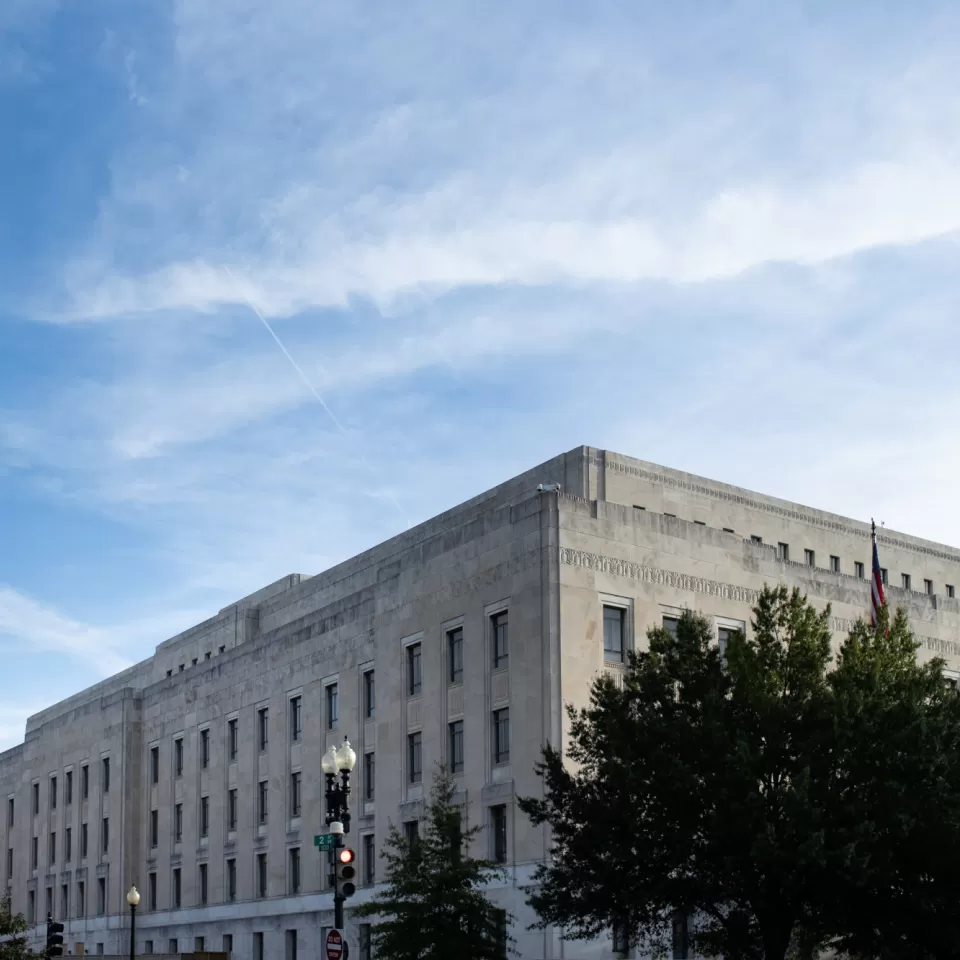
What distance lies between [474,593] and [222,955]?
1049 inches

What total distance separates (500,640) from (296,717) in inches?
726

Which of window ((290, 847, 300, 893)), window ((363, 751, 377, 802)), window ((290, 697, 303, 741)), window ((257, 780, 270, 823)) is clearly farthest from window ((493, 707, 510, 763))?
window ((257, 780, 270, 823))

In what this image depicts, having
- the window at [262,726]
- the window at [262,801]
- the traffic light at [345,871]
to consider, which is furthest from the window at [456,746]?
the traffic light at [345,871]

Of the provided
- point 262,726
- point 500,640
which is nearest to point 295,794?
point 262,726

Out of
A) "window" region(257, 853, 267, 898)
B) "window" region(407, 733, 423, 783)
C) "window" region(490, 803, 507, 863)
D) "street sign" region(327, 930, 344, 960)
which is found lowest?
"street sign" region(327, 930, 344, 960)

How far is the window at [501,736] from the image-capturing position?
53.8 metres

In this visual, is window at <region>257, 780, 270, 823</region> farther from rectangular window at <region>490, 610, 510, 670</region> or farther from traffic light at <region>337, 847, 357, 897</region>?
traffic light at <region>337, 847, 357, 897</region>

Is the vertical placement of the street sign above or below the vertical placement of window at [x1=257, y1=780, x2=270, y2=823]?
below

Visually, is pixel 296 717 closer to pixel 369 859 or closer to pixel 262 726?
pixel 262 726

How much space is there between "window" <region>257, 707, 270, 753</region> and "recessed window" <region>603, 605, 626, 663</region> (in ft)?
78.3

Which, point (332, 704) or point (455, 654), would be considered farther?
point (332, 704)

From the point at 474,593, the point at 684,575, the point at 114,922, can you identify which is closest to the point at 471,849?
the point at 474,593

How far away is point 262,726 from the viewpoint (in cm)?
7344

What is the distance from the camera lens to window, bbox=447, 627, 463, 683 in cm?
5741
